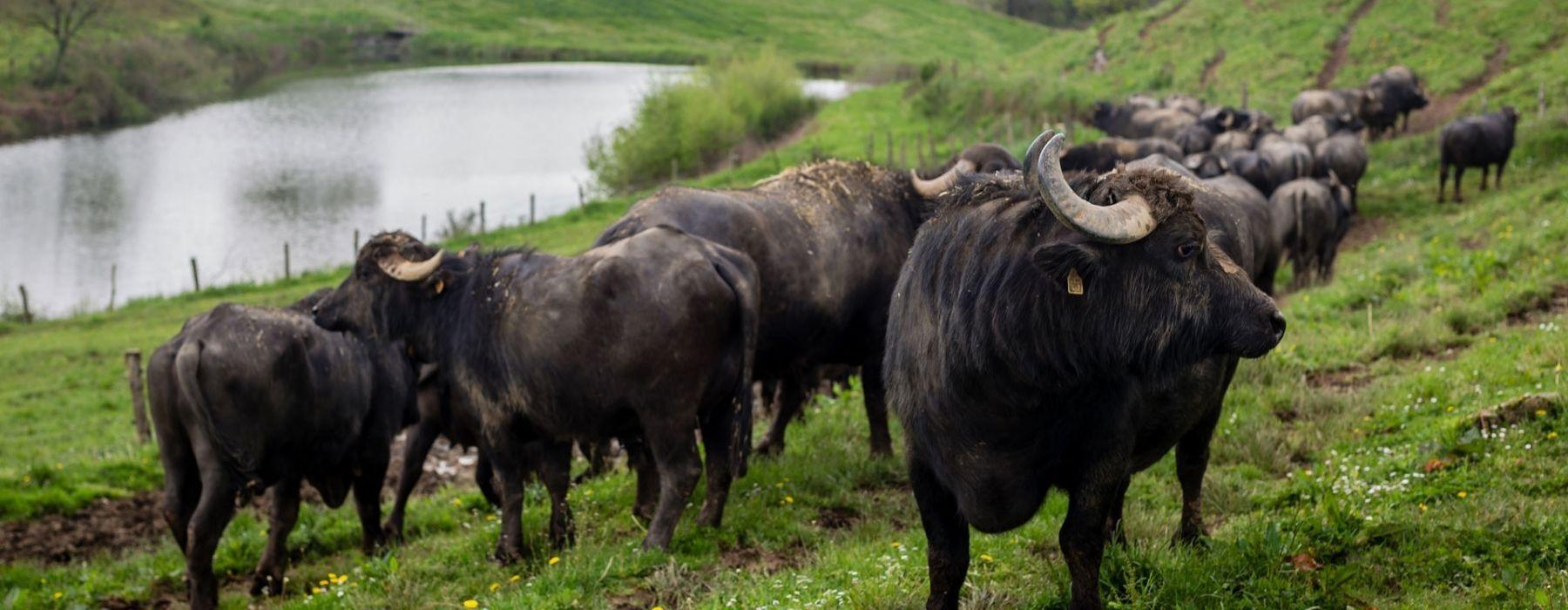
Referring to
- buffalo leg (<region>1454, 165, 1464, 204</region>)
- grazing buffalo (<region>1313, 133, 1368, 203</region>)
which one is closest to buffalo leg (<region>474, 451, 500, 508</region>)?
grazing buffalo (<region>1313, 133, 1368, 203</region>)

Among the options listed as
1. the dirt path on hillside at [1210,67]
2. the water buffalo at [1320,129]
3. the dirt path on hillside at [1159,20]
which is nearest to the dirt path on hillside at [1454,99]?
the water buffalo at [1320,129]

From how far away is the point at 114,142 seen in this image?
186ft

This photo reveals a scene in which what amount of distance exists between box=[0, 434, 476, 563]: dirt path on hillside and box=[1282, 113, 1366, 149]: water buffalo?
21.5 m

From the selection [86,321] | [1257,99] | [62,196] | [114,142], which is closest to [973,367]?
[86,321]

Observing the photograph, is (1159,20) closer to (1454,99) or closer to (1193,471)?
(1454,99)

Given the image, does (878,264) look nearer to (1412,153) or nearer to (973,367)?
(973,367)

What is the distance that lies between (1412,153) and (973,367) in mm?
28342

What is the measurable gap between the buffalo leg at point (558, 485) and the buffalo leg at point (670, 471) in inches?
29.5

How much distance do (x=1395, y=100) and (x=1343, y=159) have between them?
466 inches

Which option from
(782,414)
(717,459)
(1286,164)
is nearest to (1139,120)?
(1286,164)

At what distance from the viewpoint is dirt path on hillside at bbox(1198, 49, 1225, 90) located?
47250 millimetres

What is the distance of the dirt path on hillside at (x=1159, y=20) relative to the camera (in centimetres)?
5735

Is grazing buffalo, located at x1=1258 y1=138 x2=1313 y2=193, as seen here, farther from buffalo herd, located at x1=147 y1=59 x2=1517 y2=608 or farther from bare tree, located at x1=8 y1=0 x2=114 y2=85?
bare tree, located at x1=8 y1=0 x2=114 y2=85

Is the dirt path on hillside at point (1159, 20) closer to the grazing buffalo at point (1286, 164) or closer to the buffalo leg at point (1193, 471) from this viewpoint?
the grazing buffalo at point (1286, 164)
